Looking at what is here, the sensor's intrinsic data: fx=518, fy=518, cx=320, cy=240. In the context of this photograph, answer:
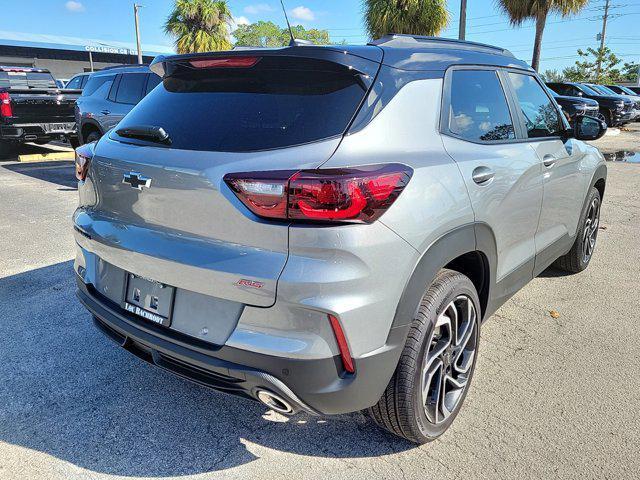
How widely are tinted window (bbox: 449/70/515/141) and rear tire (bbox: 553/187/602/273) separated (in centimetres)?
174

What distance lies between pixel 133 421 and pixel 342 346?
1.31m

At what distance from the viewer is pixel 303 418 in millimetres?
2621

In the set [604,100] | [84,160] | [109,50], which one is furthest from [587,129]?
[109,50]

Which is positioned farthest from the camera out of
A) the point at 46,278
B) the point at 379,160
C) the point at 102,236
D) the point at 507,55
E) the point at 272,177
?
the point at 46,278

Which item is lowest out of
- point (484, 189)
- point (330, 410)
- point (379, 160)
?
point (330, 410)

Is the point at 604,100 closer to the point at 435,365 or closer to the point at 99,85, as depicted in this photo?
the point at 99,85

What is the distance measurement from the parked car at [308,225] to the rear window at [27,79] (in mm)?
12447

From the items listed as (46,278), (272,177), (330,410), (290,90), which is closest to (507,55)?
(290,90)

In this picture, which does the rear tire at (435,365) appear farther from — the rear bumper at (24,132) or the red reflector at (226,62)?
the rear bumper at (24,132)

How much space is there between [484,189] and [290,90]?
1046mm

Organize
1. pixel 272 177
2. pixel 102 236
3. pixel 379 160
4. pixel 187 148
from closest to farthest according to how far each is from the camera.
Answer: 1. pixel 272 177
2. pixel 379 160
3. pixel 187 148
4. pixel 102 236

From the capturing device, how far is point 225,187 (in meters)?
1.92

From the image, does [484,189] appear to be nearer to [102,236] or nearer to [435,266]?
[435,266]

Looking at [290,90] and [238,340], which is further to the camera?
[290,90]
